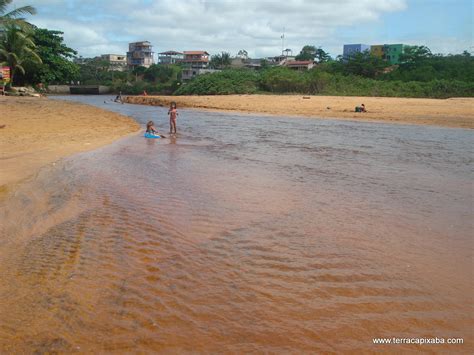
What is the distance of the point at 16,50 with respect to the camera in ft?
128

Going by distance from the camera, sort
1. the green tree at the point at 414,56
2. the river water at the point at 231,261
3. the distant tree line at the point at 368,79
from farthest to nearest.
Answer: the green tree at the point at 414,56 → the distant tree line at the point at 368,79 → the river water at the point at 231,261

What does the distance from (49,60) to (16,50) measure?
240 inches

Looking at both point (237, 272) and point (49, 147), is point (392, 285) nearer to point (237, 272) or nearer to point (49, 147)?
point (237, 272)

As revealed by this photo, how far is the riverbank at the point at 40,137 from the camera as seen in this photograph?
913 cm

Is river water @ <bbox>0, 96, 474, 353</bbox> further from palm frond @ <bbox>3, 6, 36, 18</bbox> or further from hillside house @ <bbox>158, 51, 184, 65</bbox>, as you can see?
hillside house @ <bbox>158, 51, 184, 65</bbox>

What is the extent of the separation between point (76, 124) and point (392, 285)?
16.1 metres

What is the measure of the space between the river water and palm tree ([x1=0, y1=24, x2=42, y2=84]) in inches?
1363

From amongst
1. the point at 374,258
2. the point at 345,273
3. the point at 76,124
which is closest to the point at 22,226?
the point at 345,273

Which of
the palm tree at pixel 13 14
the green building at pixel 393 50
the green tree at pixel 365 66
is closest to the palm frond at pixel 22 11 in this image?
the palm tree at pixel 13 14

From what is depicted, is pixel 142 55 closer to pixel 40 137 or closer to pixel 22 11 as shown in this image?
pixel 22 11

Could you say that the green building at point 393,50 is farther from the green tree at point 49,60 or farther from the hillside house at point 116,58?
the hillside house at point 116,58

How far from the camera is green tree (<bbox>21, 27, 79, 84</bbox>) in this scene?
44656mm

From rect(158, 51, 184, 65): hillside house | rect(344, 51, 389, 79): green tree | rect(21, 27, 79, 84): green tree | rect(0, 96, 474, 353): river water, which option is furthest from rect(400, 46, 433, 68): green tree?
rect(158, 51, 184, 65): hillside house

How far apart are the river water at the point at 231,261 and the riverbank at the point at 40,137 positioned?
774 millimetres
